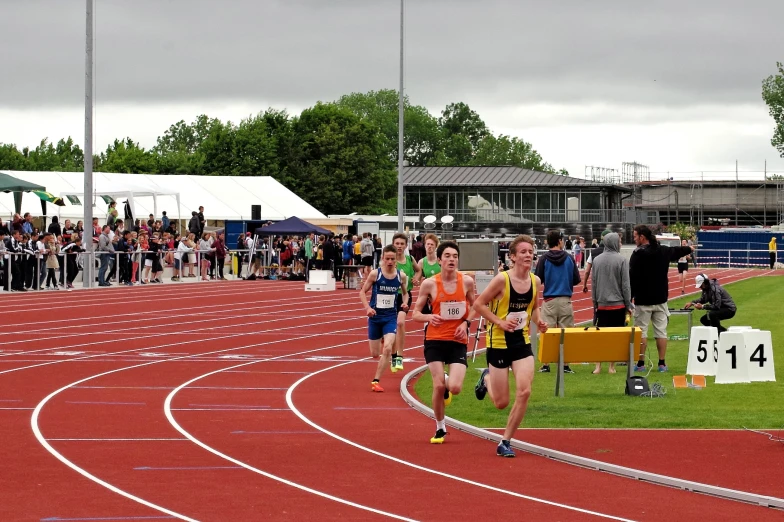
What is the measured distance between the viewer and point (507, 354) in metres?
10.9

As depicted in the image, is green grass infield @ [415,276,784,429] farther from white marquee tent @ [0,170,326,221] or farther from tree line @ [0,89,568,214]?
tree line @ [0,89,568,214]

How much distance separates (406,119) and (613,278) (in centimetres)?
13604

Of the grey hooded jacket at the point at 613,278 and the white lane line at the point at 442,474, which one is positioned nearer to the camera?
the white lane line at the point at 442,474

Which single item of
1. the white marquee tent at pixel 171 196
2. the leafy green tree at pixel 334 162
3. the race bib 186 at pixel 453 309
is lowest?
the race bib 186 at pixel 453 309

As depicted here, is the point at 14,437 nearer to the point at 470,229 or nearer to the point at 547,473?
the point at 547,473

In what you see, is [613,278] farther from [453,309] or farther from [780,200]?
[780,200]

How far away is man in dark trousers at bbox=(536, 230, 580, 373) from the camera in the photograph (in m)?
16.8

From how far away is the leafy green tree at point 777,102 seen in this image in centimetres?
10244

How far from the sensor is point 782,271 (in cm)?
5756

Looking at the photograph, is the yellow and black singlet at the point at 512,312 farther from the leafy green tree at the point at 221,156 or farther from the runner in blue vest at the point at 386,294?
the leafy green tree at the point at 221,156

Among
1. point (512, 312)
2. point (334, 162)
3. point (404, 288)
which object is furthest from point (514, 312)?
point (334, 162)

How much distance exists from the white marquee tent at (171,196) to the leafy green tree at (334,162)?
35.1 meters

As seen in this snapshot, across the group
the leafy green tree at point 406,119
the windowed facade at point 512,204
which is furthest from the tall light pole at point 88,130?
the leafy green tree at point 406,119

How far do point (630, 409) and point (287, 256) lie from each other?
1408 inches
